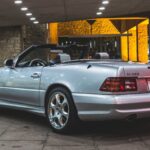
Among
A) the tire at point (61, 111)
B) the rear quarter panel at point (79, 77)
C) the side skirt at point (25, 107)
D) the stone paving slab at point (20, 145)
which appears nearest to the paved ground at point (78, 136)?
the stone paving slab at point (20, 145)

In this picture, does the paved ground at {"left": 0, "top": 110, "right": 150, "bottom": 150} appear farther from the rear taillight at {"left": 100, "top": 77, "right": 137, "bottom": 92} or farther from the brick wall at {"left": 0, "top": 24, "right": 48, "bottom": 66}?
the brick wall at {"left": 0, "top": 24, "right": 48, "bottom": 66}

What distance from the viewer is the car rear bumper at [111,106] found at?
6750 millimetres

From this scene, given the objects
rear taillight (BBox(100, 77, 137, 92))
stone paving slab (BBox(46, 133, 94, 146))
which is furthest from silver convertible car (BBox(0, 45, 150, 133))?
stone paving slab (BBox(46, 133, 94, 146))

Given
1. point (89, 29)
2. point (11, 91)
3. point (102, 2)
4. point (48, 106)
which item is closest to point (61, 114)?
point (48, 106)

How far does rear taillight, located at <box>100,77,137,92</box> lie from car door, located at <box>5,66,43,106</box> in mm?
1508

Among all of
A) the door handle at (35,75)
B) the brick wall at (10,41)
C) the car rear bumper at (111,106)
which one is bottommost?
the car rear bumper at (111,106)

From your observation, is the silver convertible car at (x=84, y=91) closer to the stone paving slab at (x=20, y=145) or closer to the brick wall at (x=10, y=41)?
the stone paving slab at (x=20, y=145)

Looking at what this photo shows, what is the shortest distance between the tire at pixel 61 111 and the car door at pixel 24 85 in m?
0.39

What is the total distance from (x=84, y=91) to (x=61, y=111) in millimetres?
626

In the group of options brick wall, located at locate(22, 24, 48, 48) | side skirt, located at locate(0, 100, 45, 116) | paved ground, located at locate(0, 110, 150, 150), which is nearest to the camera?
paved ground, located at locate(0, 110, 150, 150)

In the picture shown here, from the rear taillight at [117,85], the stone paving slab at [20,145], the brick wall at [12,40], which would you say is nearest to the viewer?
the stone paving slab at [20,145]

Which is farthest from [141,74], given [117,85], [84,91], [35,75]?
[35,75]

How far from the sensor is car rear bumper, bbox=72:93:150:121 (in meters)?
6.75

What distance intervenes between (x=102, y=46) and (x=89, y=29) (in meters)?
1.47
